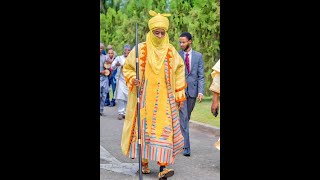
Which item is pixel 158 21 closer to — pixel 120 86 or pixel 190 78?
pixel 190 78

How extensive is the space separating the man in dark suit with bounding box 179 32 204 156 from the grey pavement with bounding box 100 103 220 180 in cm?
34

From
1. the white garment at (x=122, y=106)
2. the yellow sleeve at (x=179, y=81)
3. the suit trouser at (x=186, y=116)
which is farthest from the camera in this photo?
the white garment at (x=122, y=106)

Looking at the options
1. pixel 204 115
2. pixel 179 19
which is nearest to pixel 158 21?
pixel 179 19

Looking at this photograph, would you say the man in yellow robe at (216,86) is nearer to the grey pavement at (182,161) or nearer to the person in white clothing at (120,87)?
the grey pavement at (182,161)

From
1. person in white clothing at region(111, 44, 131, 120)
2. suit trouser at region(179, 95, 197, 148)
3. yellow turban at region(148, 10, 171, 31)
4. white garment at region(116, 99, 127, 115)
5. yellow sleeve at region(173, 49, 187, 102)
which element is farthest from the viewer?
white garment at region(116, 99, 127, 115)

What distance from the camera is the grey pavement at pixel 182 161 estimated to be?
717 centimetres

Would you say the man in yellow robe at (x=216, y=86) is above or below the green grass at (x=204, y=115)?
above

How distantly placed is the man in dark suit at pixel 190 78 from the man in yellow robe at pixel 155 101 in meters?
1.01

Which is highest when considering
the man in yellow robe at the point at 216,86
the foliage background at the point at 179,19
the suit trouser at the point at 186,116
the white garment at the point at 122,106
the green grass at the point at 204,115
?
the foliage background at the point at 179,19

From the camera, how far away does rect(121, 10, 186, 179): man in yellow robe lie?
22.7 feet

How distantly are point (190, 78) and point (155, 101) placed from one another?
54.7 inches

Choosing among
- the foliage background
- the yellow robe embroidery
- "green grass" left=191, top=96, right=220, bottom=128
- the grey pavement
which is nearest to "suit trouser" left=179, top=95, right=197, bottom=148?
the grey pavement

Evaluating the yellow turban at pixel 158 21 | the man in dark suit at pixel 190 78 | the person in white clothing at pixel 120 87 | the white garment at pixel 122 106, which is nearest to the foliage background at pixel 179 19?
the man in dark suit at pixel 190 78

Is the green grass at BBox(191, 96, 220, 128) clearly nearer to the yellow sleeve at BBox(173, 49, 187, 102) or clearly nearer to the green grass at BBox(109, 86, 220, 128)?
the green grass at BBox(109, 86, 220, 128)
